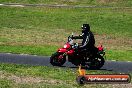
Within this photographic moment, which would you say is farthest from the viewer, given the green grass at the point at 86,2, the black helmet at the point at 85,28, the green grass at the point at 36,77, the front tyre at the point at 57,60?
the green grass at the point at 86,2

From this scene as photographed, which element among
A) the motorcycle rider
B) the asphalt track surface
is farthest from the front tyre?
the motorcycle rider

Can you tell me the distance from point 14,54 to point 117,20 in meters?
26.1

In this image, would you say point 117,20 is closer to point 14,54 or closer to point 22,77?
point 14,54

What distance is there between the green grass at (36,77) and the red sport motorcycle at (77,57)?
2.16ft

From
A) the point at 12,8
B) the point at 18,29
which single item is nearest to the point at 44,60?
the point at 18,29

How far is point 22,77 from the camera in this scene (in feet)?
60.2

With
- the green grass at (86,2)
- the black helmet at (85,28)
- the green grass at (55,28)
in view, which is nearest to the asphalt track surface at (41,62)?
the green grass at (55,28)

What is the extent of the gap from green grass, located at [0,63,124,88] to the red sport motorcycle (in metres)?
0.66

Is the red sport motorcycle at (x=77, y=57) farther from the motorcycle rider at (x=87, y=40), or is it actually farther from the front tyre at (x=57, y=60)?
the motorcycle rider at (x=87, y=40)

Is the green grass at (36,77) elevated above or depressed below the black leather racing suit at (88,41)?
below

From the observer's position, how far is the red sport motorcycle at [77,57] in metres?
20.8

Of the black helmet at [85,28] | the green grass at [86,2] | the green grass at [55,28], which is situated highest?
the black helmet at [85,28]

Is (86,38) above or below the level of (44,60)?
above

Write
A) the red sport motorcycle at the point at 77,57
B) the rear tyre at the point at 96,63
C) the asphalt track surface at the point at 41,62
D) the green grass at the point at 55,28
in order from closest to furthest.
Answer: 1. the red sport motorcycle at the point at 77,57
2. the rear tyre at the point at 96,63
3. the asphalt track surface at the point at 41,62
4. the green grass at the point at 55,28
